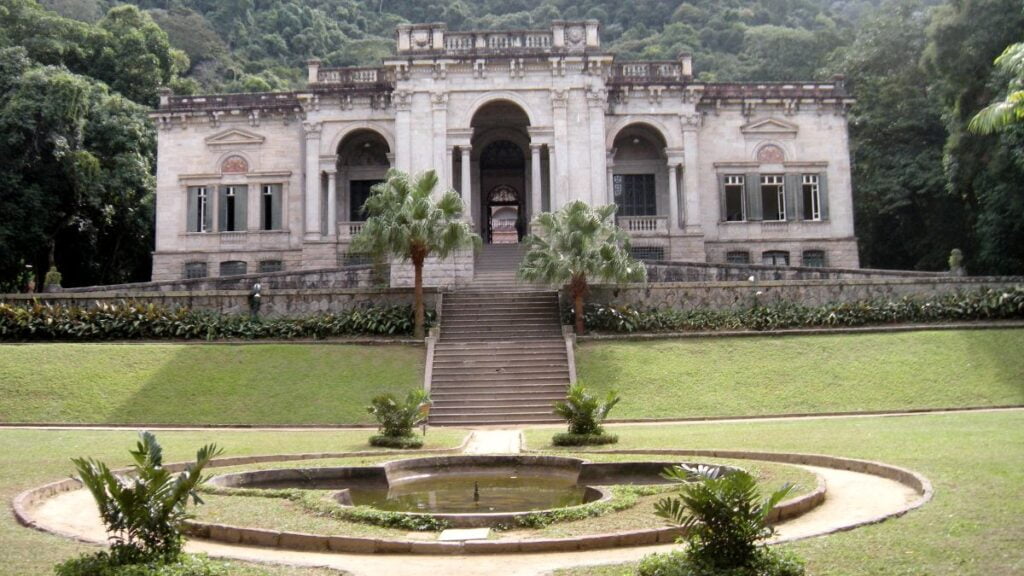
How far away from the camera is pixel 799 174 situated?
40.3m

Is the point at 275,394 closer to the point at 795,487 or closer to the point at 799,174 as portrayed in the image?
the point at 795,487

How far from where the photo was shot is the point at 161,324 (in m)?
28.3

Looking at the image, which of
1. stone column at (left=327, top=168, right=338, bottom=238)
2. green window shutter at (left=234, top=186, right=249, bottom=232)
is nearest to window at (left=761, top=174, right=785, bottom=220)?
stone column at (left=327, top=168, right=338, bottom=238)

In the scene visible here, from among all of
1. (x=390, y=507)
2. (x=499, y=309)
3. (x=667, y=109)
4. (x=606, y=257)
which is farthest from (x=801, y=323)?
(x=390, y=507)

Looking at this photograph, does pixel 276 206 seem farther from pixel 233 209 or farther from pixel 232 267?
pixel 232 267

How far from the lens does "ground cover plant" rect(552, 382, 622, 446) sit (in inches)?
674

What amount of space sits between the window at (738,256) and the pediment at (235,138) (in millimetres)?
21536

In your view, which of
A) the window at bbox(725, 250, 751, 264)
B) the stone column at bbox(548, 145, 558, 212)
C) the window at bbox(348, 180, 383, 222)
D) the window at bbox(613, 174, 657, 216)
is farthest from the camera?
the window at bbox(348, 180, 383, 222)

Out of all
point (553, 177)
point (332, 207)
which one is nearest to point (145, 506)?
point (553, 177)

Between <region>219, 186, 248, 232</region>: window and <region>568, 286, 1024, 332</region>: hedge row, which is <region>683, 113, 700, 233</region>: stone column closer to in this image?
<region>568, 286, 1024, 332</region>: hedge row

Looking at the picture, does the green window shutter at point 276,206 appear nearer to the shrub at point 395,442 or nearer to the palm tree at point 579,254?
the palm tree at point 579,254

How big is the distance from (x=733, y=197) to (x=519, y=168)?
980 centimetres

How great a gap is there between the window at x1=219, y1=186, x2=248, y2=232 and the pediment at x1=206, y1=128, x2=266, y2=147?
6.55 feet

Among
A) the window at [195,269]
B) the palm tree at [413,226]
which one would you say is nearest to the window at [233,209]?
the window at [195,269]
